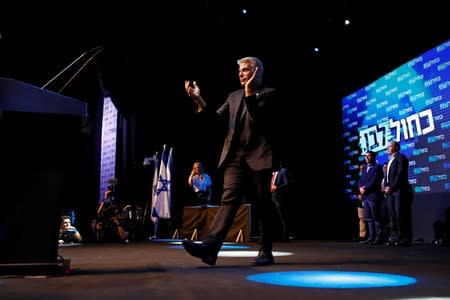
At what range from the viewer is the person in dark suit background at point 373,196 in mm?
7820

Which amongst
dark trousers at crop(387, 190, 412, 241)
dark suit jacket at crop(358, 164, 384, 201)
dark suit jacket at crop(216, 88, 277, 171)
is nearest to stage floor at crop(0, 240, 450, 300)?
dark suit jacket at crop(216, 88, 277, 171)

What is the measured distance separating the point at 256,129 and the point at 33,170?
159 cm

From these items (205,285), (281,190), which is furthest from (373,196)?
(205,285)

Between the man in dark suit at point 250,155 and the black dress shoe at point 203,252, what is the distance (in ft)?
0.16

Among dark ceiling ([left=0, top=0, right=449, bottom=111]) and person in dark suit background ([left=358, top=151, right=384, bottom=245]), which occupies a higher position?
dark ceiling ([left=0, top=0, right=449, bottom=111])

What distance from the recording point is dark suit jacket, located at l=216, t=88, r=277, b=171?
129 inches

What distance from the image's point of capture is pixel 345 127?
36.0 ft

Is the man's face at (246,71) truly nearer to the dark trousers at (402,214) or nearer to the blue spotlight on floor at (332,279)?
the blue spotlight on floor at (332,279)

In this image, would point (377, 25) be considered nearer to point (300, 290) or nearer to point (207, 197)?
point (207, 197)

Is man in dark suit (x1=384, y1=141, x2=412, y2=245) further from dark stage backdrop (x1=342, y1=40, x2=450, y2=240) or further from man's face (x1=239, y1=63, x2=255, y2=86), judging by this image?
man's face (x1=239, y1=63, x2=255, y2=86)

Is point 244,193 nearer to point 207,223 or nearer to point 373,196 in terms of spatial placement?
point 373,196

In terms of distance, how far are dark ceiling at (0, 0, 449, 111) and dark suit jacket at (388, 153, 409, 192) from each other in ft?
8.42

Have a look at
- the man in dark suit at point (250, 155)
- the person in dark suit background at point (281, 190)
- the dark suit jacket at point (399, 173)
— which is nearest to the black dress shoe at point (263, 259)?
the man in dark suit at point (250, 155)

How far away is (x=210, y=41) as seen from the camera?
34.9ft
